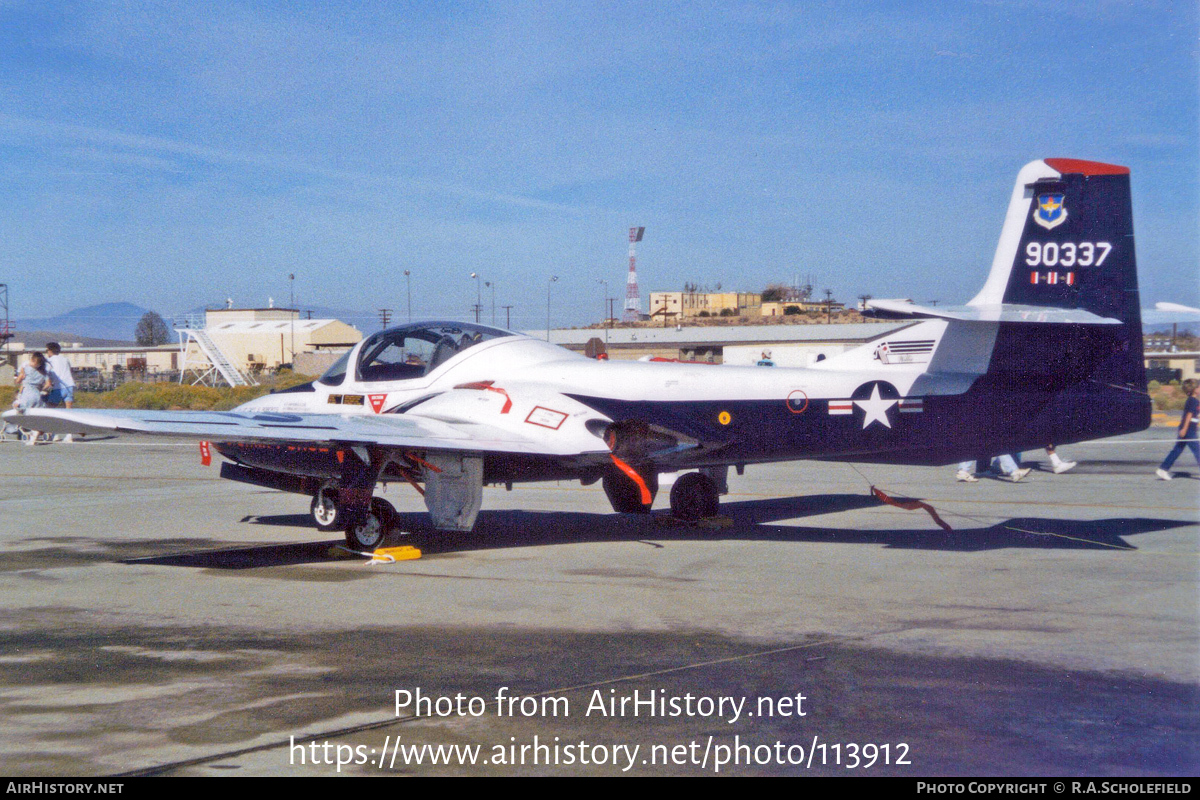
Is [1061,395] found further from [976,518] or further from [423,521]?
[423,521]

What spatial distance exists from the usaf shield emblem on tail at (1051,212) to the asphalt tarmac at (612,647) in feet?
10.6

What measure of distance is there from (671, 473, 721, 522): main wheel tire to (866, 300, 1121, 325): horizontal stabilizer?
12.6 feet

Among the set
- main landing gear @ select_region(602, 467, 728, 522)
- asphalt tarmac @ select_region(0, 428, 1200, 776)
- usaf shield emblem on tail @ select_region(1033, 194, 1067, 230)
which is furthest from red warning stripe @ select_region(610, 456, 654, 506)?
usaf shield emblem on tail @ select_region(1033, 194, 1067, 230)

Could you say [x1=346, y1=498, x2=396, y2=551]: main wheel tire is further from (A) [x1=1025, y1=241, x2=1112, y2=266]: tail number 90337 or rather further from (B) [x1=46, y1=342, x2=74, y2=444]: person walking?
(B) [x1=46, y1=342, x2=74, y2=444]: person walking

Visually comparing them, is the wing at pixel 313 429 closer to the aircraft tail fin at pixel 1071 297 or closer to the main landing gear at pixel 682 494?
the main landing gear at pixel 682 494

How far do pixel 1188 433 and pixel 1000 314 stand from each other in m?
9.53

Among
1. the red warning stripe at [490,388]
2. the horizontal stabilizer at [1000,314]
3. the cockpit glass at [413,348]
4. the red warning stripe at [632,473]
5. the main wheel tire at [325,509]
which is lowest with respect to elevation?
the main wheel tire at [325,509]

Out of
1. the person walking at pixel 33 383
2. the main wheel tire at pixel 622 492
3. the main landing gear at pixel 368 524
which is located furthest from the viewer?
the person walking at pixel 33 383

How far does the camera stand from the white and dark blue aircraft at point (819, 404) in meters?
9.62

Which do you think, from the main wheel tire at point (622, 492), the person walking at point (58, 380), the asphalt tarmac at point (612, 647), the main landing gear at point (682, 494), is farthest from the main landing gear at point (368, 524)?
the person walking at point (58, 380)

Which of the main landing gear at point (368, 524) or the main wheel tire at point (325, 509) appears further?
the main wheel tire at point (325, 509)

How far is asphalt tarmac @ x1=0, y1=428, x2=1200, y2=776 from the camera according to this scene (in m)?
4.47

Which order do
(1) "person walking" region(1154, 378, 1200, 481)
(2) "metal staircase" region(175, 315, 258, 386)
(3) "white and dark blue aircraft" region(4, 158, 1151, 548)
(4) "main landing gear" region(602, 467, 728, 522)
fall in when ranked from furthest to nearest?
(2) "metal staircase" region(175, 315, 258, 386) < (1) "person walking" region(1154, 378, 1200, 481) < (4) "main landing gear" region(602, 467, 728, 522) < (3) "white and dark blue aircraft" region(4, 158, 1151, 548)

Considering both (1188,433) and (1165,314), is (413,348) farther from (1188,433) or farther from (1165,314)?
(1188,433)
